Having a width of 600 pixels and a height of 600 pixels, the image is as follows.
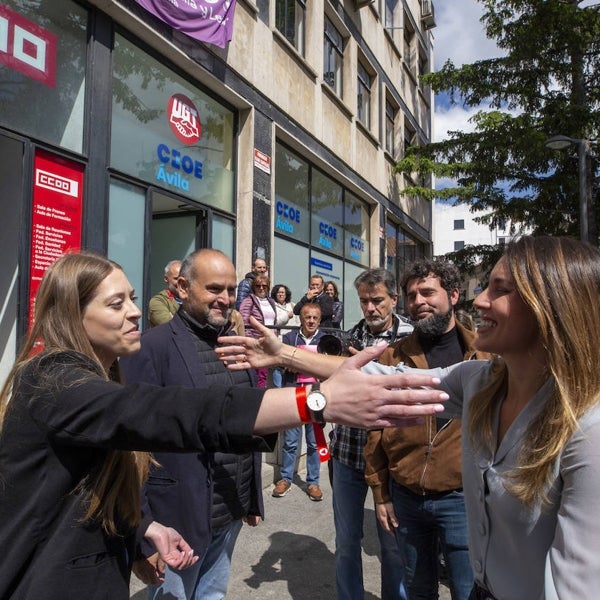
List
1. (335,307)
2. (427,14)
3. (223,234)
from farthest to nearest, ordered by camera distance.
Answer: (427,14) < (335,307) < (223,234)

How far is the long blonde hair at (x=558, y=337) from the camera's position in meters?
1.34

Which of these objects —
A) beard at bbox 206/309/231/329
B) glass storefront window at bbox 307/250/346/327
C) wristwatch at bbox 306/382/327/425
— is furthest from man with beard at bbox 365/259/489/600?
glass storefront window at bbox 307/250/346/327

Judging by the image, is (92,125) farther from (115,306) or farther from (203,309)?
(115,306)

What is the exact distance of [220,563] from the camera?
2.61m

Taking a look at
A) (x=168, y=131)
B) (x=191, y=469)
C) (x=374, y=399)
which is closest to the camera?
(x=374, y=399)

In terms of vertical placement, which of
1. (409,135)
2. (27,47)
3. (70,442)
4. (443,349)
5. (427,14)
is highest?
(427,14)

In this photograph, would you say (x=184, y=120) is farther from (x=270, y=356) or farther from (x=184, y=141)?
(x=270, y=356)

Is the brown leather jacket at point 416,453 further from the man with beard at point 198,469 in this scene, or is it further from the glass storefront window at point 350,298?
the glass storefront window at point 350,298

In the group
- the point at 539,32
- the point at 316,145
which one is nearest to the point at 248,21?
the point at 316,145

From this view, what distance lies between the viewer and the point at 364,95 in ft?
50.3

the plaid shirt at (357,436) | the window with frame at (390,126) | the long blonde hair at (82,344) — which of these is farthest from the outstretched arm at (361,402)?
the window with frame at (390,126)

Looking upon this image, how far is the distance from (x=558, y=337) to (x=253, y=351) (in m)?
1.30

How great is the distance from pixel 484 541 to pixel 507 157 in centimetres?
1413

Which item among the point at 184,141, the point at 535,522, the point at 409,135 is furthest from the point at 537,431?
the point at 409,135
